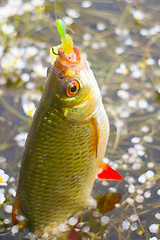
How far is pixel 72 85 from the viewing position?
2.29 meters

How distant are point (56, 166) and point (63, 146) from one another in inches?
7.2

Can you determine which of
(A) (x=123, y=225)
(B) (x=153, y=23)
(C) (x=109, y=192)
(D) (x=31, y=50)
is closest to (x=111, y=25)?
(B) (x=153, y=23)

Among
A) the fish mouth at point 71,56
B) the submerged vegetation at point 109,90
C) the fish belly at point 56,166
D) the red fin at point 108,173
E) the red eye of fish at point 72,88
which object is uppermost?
the fish mouth at point 71,56

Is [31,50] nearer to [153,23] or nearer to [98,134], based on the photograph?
[153,23]

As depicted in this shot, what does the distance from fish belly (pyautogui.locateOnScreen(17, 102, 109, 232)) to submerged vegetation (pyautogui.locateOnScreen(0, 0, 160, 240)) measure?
1.12 ft

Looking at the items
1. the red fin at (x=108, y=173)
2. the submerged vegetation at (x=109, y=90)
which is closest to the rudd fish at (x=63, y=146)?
the red fin at (x=108, y=173)

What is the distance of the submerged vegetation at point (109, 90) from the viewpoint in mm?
3436

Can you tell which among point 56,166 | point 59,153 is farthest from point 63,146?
point 56,166

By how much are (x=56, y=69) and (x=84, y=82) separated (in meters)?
0.20

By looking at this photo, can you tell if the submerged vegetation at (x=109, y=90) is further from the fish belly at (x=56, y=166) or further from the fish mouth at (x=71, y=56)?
the fish mouth at (x=71, y=56)

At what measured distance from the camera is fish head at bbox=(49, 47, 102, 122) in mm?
2289

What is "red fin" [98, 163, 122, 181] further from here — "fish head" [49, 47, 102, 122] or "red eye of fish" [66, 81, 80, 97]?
"red eye of fish" [66, 81, 80, 97]

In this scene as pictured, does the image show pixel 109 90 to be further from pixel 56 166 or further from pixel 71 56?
pixel 71 56

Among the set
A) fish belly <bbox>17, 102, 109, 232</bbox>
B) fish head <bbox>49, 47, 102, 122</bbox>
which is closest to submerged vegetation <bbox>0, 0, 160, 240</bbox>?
fish belly <bbox>17, 102, 109, 232</bbox>
